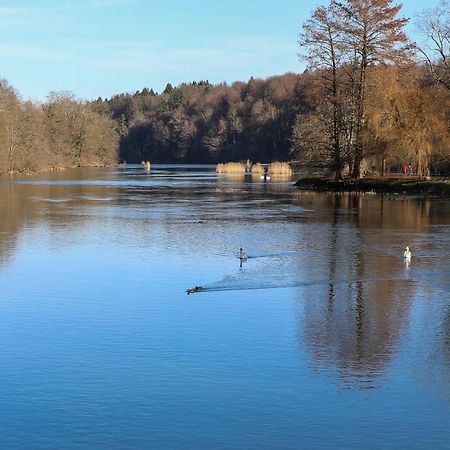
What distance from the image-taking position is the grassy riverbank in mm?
50312

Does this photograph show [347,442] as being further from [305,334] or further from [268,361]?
[305,334]

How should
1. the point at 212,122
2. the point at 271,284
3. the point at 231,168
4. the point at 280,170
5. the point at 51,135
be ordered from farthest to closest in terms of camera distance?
the point at 212,122
the point at 51,135
the point at 231,168
the point at 280,170
the point at 271,284

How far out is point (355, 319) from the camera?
15.3 meters

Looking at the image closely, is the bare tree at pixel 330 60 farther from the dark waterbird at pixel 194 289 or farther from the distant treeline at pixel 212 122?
the distant treeline at pixel 212 122

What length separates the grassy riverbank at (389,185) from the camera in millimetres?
50312

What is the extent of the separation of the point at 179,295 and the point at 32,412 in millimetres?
7902

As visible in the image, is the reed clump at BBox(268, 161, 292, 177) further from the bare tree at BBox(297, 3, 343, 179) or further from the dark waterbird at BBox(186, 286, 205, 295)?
the dark waterbird at BBox(186, 286, 205, 295)

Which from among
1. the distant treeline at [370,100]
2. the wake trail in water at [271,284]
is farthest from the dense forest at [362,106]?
the wake trail in water at [271,284]

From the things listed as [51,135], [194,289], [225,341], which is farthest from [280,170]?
[225,341]

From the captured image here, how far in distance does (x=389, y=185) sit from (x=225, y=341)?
41.3 m

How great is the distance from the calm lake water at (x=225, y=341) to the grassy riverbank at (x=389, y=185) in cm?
2258

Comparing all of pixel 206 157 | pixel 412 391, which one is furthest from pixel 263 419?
pixel 206 157

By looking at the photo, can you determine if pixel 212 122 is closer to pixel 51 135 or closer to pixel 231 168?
pixel 51 135

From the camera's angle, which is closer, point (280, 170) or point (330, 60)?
point (330, 60)
